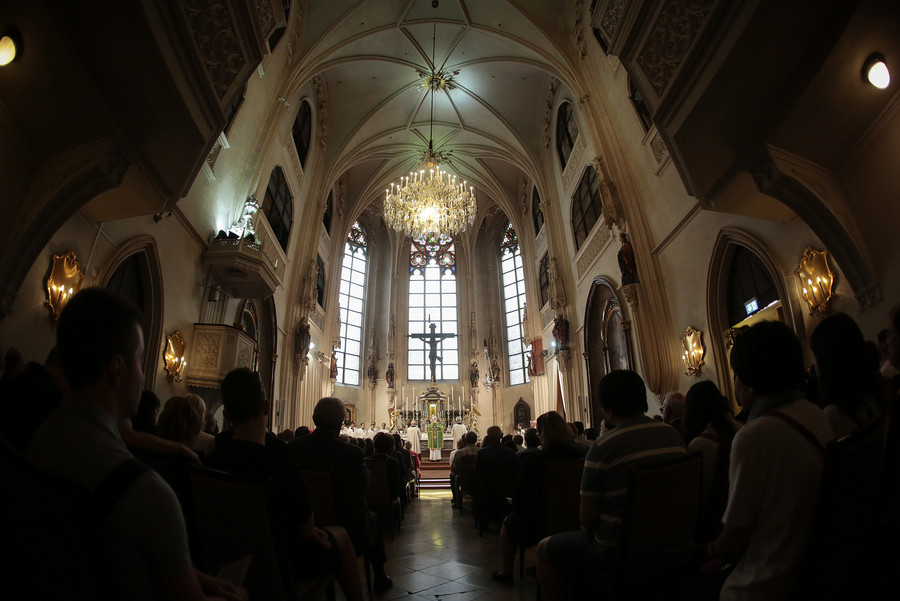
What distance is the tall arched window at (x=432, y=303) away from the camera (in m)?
20.5

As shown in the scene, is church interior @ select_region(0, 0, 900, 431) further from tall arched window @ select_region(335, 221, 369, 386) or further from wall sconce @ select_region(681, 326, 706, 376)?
tall arched window @ select_region(335, 221, 369, 386)

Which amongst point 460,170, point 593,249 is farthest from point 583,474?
point 460,170

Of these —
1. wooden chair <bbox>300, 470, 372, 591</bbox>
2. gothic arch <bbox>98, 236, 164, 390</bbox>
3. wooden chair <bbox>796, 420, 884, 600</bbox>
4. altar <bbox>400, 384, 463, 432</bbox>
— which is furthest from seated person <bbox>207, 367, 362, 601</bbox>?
altar <bbox>400, 384, 463, 432</bbox>

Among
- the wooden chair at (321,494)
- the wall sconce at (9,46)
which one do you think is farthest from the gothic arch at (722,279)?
the wall sconce at (9,46)

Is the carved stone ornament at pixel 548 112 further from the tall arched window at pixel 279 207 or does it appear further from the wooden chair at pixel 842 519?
the wooden chair at pixel 842 519

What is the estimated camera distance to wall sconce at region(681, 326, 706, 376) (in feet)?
23.6

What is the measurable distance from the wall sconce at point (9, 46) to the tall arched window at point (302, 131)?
8.61 m

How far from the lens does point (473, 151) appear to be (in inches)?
660

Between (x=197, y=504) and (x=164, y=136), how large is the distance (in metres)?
4.10

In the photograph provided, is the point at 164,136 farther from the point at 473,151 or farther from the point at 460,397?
the point at 460,397

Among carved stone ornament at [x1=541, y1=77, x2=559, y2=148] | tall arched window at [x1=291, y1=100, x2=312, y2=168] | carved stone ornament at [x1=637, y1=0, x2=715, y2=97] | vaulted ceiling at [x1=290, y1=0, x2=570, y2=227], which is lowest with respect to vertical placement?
carved stone ornament at [x1=637, y1=0, x2=715, y2=97]

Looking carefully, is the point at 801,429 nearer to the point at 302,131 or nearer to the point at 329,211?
the point at 302,131

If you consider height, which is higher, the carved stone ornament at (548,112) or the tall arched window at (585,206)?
the carved stone ornament at (548,112)

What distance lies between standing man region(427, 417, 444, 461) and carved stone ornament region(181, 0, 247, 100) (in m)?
13.4
